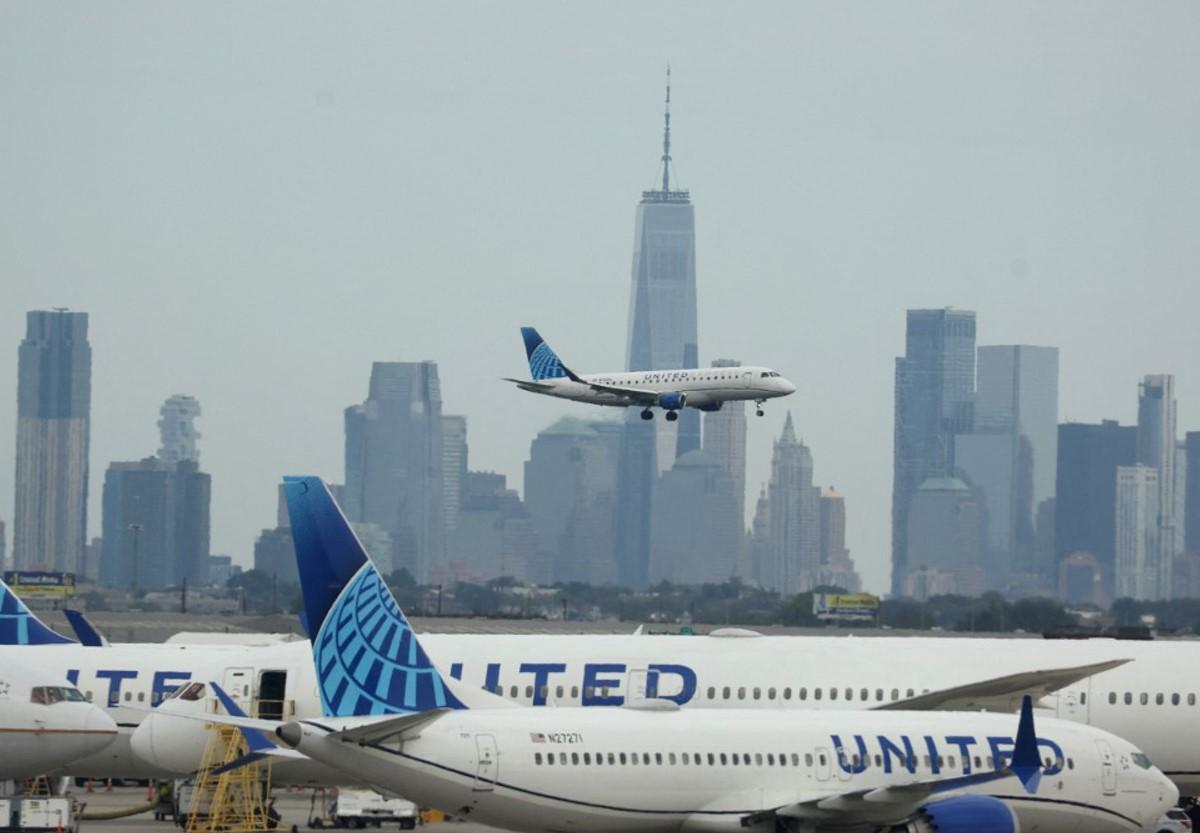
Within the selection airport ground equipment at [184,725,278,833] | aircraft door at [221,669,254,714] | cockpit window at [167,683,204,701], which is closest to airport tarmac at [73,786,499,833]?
airport ground equipment at [184,725,278,833]

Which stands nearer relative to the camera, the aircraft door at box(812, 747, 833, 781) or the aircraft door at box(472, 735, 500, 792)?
the aircraft door at box(472, 735, 500, 792)

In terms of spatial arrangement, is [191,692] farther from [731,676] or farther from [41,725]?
[731,676]

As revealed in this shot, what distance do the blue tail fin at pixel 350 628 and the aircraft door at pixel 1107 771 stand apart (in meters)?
10.7

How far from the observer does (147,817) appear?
5844 cm

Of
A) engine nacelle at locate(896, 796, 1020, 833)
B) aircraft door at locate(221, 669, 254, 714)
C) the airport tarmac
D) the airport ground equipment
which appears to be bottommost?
the airport tarmac

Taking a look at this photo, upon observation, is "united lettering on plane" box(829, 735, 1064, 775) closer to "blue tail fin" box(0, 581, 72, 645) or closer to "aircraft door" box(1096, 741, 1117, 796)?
"aircraft door" box(1096, 741, 1117, 796)

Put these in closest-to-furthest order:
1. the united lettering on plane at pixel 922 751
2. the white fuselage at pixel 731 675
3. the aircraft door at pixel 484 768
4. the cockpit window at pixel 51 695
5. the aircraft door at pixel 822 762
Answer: the aircraft door at pixel 484 768
the aircraft door at pixel 822 762
the united lettering on plane at pixel 922 751
the cockpit window at pixel 51 695
the white fuselage at pixel 731 675

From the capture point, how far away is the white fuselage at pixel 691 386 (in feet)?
375

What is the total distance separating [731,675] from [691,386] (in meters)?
64.5

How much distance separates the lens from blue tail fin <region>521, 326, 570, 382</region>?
124 m

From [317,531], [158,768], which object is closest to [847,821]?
[317,531]

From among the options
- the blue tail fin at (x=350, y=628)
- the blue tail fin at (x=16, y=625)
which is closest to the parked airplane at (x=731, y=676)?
the blue tail fin at (x=16, y=625)

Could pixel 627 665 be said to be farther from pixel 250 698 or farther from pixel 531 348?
pixel 531 348

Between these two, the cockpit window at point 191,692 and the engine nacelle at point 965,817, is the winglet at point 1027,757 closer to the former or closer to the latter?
the engine nacelle at point 965,817
